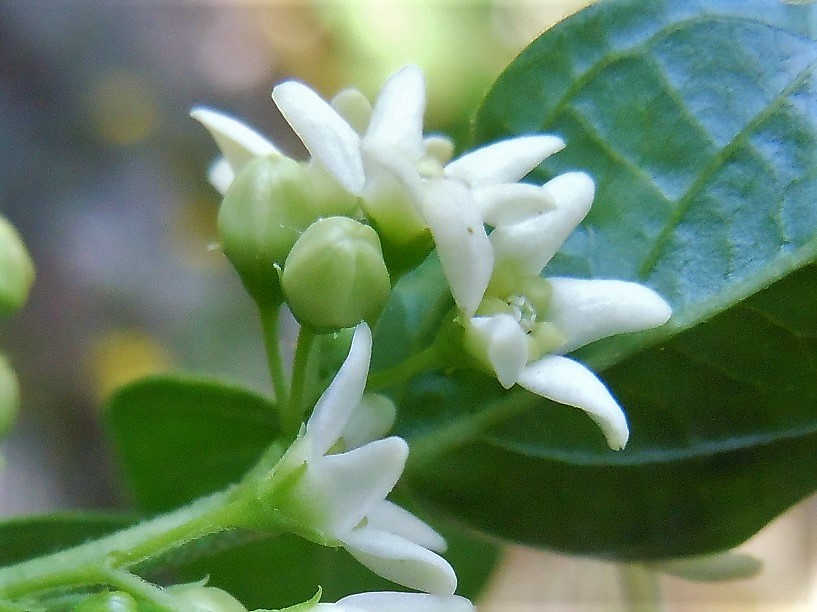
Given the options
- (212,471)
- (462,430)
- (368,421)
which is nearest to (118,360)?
(212,471)

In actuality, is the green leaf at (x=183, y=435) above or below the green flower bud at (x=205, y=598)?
below

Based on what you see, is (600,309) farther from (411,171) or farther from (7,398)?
(7,398)

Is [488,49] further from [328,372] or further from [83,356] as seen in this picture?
[328,372]

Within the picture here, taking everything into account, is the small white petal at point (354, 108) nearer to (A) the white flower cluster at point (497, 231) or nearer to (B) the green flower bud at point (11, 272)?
(A) the white flower cluster at point (497, 231)

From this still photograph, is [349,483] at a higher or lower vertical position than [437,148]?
lower

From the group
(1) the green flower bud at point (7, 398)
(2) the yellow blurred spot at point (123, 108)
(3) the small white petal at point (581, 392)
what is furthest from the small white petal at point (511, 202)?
(2) the yellow blurred spot at point (123, 108)

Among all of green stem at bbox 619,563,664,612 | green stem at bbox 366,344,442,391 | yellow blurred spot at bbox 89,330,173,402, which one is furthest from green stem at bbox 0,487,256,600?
yellow blurred spot at bbox 89,330,173,402
